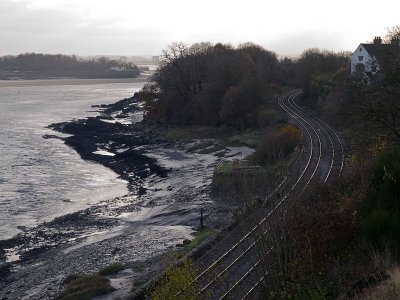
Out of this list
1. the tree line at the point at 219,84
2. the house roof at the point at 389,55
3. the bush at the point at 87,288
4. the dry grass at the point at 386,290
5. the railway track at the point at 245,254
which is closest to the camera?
the dry grass at the point at 386,290

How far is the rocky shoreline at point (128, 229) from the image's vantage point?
75.0ft

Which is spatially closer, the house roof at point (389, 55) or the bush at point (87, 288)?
the bush at point (87, 288)

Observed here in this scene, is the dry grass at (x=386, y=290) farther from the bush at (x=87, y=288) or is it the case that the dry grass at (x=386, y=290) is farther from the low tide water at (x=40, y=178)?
the low tide water at (x=40, y=178)

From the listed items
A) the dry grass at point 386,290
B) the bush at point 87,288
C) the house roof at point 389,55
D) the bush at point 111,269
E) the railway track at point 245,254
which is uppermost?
the house roof at point 389,55

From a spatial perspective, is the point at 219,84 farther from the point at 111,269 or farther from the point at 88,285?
the point at 88,285

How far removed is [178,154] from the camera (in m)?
52.1

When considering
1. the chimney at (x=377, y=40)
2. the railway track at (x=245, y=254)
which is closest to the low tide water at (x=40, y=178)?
the railway track at (x=245, y=254)

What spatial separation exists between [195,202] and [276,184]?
17.5 metres

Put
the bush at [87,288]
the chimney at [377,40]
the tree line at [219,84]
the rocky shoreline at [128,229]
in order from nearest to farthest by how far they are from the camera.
→ 1. the bush at [87,288]
2. the rocky shoreline at [128,229]
3. the tree line at [219,84]
4. the chimney at [377,40]

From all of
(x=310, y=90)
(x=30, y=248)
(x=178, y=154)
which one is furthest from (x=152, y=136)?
(x=30, y=248)

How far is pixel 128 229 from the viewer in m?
29.9

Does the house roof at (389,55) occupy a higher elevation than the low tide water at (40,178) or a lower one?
higher

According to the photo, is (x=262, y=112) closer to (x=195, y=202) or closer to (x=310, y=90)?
(x=310, y=90)

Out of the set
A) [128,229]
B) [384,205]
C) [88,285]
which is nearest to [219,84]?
[128,229]
